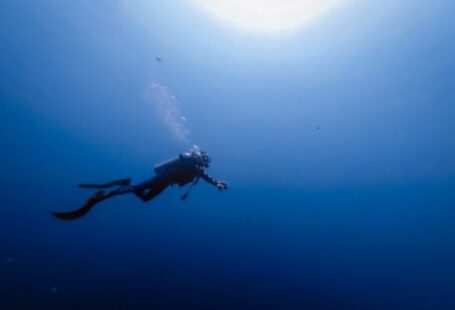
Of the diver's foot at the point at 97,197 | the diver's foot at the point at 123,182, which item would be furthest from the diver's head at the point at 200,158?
the diver's foot at the point at 97,197

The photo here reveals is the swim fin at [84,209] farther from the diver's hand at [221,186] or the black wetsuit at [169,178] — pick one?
the diver's hand at [221,186]

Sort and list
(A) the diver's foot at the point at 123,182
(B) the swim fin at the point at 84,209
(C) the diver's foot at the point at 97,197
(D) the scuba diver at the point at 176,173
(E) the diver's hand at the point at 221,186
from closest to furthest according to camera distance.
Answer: (B) the swim fin at the point at 84,209
(C) the diver's foot at the point at 97,197
(E) the diver's hand at the point at 221,186
(A) the diver's foot at the point at 123,182
(D) the scuba diver at the point at 176,173

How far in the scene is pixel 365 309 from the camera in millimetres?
52281

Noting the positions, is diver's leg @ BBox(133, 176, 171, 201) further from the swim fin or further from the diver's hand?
the diver's hand

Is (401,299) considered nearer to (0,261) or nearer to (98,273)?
(98,273)

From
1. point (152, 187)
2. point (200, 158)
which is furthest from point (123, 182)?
point (200, 158)

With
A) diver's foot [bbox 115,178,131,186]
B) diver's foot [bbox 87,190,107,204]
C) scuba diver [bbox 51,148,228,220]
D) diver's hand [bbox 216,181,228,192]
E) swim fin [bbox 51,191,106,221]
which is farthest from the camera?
scuba diver [bbox 51,148,228,220]

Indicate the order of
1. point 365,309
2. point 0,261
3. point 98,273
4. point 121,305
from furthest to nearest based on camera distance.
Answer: point 365,309 < point 98,273 < point 0,261 < point 121,305

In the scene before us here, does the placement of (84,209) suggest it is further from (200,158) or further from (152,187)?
(200,158)

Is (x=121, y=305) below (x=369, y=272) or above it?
below

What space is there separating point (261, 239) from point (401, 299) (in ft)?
86.1

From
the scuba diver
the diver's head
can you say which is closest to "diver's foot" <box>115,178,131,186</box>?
the scuba diver

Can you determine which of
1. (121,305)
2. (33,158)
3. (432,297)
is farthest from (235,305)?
(33,158)

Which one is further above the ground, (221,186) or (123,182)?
(221,186)
